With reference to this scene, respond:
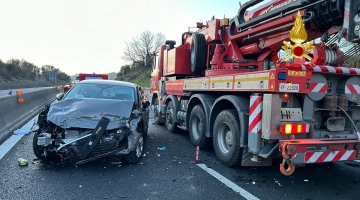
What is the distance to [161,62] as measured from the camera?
37.0 ft

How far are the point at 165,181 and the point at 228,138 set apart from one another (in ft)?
5.26

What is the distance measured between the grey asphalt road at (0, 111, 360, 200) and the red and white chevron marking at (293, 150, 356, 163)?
52 centimetres

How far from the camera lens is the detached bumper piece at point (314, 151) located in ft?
14.1

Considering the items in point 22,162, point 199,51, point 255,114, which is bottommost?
point 22,162

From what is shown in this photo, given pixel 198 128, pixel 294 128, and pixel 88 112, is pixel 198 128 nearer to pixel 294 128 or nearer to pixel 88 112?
pixel 88 112

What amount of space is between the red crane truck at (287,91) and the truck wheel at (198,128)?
1.1 inches

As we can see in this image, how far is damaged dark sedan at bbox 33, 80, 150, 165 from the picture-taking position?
5.17m

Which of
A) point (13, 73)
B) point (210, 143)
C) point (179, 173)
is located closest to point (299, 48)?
point (179, 173)

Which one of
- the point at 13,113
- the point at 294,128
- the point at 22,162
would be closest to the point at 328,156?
the point at 294,128

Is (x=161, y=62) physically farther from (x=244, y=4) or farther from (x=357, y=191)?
(x=357, y=191)

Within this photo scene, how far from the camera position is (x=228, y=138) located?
5.88 meters

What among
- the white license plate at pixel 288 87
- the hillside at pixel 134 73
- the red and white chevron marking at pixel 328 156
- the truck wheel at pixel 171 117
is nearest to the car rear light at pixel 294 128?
the red and white chevron marking at pixel 328 156

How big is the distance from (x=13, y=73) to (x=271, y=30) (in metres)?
67.3

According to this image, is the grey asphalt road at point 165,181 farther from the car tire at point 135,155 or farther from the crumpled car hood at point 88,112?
the crumpled car hood at point 88,112
